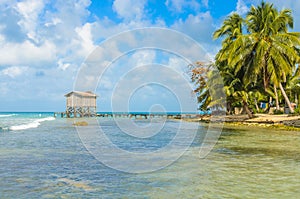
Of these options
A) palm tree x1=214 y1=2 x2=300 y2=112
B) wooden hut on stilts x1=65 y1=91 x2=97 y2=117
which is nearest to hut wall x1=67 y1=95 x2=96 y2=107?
wooden hut on stilts x1=65 y1=91 x2=97 y2=117

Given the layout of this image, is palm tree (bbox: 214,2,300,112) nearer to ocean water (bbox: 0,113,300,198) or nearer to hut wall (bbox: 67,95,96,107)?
ocean water (bbox: 0,113,300,198)

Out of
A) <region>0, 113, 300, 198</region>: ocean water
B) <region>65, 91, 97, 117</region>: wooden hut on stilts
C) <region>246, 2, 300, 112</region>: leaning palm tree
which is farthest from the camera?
<region>65, 91, 97, 117</region>: wooden hut on stilts

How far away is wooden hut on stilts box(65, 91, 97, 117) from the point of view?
2124 inches

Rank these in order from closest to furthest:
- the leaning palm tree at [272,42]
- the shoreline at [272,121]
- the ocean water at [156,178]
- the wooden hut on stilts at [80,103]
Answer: the ocean water at [156,178]
the shoreline at [272,121]
the leaning palm tree at [272,42]
the wooden hut on stilts at [80,103]

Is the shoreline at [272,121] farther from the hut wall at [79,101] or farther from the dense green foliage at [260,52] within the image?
the hut wall at [79,101]

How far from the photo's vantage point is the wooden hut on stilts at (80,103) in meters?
53.9

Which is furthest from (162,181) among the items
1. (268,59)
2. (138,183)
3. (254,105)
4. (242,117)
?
(254,105)

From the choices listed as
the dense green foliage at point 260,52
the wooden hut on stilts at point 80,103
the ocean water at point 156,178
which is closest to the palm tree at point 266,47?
the dense green foliage at point 260,52

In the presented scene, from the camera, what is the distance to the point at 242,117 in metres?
32.4

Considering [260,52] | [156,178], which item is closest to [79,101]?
[260,52]

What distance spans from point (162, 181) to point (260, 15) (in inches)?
985

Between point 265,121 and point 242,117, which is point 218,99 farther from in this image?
point 265,121

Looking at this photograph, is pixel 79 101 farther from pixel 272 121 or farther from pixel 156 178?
pixel 156 178

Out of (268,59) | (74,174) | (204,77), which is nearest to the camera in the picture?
(74,174)
